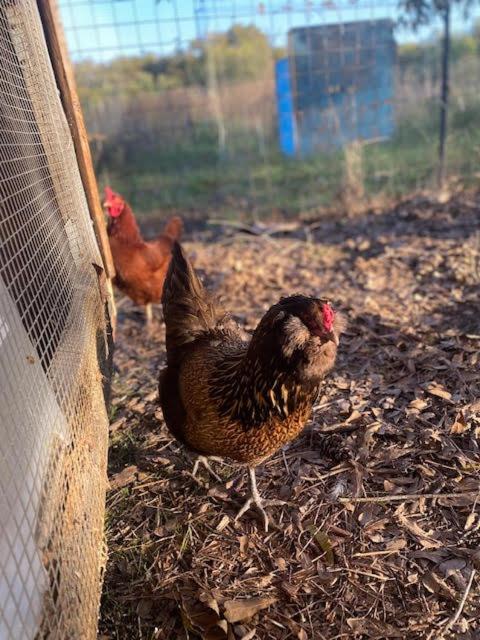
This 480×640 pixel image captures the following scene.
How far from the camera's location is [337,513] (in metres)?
2.49

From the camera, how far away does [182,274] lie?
298 centimetres

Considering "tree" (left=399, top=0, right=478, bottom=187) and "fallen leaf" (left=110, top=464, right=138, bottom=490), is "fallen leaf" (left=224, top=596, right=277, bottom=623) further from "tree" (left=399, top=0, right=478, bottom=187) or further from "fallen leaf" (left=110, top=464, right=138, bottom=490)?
"tree" (left=399, top=0, right=478, bottom=187)

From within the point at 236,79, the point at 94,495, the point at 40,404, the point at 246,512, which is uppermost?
the point at 236,79

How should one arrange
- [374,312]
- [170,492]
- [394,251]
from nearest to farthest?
1. [170,492]
2. [374,312]
3. [394,251]

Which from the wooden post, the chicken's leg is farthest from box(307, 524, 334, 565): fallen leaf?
the wooden post

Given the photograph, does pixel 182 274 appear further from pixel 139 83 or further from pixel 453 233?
pixel 139 83

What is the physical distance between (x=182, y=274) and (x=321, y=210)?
5953 millimetres

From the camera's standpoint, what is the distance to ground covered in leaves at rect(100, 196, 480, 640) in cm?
207

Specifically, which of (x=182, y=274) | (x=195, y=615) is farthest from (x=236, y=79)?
(x=195, y=615)

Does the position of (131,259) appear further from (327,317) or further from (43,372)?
(327,317)

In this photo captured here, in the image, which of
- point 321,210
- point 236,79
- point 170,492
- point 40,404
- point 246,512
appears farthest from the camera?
point 236,79

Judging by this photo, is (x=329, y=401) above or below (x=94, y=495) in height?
below

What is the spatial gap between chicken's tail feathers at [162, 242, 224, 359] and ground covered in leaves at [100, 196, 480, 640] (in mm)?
766

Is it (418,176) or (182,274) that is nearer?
(182,274)
